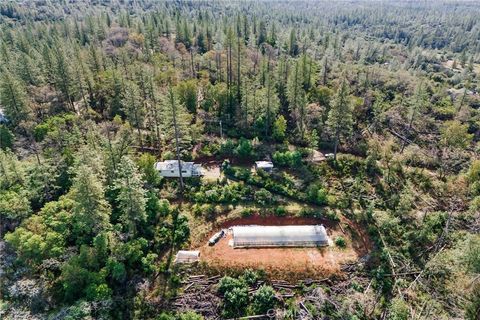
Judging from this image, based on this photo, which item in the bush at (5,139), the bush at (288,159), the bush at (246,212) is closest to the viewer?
the bush at (246,212)

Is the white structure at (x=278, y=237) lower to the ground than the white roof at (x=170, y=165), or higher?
lower

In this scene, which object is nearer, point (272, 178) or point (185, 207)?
point (185, 207)

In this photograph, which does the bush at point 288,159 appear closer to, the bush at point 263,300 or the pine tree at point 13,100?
the bush at point 263,300

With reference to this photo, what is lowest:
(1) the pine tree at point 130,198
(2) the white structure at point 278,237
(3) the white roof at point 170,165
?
(2) the white structure at point 278,237

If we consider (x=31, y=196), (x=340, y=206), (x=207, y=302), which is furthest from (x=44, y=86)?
(x=340, y=206)

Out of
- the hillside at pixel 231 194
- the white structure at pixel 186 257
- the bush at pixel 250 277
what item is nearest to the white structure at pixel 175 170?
the hillside at pixel 231 194

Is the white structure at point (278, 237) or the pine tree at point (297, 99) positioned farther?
the pine tree at point (297, 99)

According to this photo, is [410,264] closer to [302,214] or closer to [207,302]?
[302,214]
